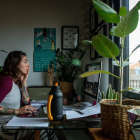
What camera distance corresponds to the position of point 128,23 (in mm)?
862

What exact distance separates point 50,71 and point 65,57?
0.34m

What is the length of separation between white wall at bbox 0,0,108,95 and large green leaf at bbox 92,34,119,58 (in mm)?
2147

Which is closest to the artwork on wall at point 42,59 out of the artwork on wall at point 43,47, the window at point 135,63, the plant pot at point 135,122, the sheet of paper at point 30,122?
the artwork on wall at point 43,47

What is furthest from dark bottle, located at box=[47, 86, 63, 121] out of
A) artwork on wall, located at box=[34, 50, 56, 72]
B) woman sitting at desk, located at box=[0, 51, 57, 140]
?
artwork on wall, located at box=[34, 50, 56, 72]

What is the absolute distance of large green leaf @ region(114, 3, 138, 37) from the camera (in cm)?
83

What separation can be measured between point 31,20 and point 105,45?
2.40m

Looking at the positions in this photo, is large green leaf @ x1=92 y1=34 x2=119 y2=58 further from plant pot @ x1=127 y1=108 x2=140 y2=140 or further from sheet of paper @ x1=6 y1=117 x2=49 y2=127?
sheet of paper @ x1=6 y1=117 x2=49 y2=127

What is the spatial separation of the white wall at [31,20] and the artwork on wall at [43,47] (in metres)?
0.07

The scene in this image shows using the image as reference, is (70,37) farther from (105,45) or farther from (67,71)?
(105,45)

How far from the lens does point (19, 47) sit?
3.03 m

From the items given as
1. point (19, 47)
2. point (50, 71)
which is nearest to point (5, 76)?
point (50, 71)

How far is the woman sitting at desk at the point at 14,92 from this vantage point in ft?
4.81

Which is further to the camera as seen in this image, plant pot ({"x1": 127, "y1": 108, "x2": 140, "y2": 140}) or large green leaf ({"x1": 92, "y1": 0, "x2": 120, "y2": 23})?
large green leaf ({"x1": 92, "y1": 0, "x2": 120, "y2": 23})

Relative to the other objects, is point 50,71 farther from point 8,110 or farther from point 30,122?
point 30,122
